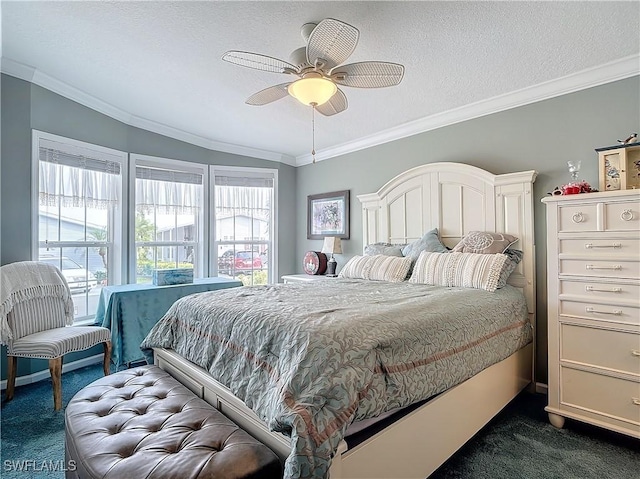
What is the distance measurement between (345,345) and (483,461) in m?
1.26

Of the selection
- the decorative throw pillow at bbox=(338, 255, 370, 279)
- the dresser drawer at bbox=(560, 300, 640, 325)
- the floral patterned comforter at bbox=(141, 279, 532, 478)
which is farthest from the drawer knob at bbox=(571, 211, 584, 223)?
the decorative throw pillow at bbox=(338, 255, 370, 279)

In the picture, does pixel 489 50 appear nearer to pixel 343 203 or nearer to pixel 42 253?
pixel 343 203

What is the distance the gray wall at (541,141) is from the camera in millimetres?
2436

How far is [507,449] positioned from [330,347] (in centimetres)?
148

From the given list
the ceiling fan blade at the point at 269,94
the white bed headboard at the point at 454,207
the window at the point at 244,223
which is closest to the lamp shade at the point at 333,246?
the white bed headboard at the point at 454,207

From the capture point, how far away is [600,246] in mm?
2025

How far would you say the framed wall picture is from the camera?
441 centimetres

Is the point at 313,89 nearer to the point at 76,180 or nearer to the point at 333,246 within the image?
the point at 333,246

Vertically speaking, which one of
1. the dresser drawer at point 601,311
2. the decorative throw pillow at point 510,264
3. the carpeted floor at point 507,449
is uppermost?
the decorative throw pillow at point 510,264

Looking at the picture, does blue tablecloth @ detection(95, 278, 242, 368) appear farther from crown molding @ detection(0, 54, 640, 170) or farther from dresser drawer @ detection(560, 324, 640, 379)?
dresser drawer @ detection(560, 324, 640, 379)

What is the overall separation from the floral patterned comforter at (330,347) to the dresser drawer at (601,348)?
291mm

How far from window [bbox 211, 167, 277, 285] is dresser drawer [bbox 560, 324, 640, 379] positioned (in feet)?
11.7

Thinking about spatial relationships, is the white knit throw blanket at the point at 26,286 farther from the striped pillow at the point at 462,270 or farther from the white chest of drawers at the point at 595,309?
the white chest of drawers at the point at 595,309

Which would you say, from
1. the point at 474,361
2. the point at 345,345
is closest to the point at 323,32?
the point at 345,345
